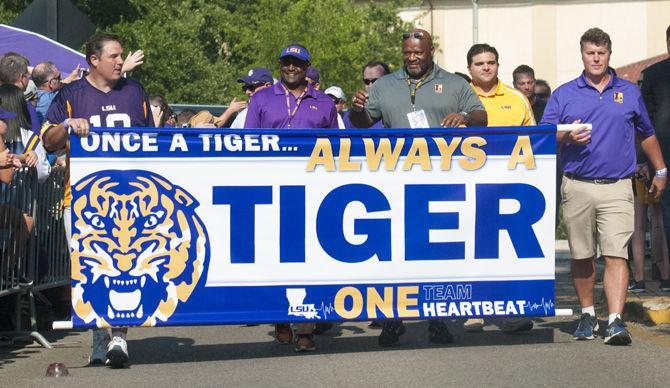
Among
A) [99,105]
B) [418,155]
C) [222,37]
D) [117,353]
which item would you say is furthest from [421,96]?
[222,37]

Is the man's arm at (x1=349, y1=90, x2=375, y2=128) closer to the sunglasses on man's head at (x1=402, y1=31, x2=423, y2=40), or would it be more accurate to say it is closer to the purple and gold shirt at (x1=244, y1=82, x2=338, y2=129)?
the purple and gold shirt at (x1=244, y1=82, x2=338, y2=129)

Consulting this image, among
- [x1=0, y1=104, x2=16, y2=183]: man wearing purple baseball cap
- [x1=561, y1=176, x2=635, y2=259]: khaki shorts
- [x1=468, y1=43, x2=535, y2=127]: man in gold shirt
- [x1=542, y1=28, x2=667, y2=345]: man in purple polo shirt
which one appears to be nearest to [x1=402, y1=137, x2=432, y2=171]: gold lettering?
[x1=542, y1=28, x2=667, y2=345]: man in purple polo shirt

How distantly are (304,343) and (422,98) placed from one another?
1897 millimetres

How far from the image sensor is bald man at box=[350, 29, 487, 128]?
34.7ft

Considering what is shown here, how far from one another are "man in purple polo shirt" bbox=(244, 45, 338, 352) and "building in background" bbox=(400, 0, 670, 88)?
192 ft

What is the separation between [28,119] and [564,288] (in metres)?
6.11

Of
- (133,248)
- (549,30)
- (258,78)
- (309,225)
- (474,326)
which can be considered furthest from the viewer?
(549,30)

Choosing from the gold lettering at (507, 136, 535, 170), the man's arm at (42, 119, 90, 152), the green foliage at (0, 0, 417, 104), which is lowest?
the gold lettering at (507, 136, 535, 170)

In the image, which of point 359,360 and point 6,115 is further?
point 6,115

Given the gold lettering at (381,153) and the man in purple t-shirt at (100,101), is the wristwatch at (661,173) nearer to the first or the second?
the gold lettering at (381,153)

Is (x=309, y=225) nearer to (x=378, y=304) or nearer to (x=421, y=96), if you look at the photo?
(x=378, y=304)

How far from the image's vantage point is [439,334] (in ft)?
34.5

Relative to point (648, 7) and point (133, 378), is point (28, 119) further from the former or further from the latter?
point (648, 7)

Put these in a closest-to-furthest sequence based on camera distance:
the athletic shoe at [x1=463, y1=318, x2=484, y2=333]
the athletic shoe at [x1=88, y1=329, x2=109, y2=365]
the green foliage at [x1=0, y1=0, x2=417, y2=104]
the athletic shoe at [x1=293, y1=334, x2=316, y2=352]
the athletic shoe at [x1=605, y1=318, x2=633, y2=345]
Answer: the athletic shoe at [x1=88, y1=329, x2=109, y2=365] → the athletic shoe at [x1=605, y1=318, x2=633, y2=345] → the athletic shoe at [x1=293, y1=334, x2=316, y2=352] → the athletic shoe at [x1=463, y1=318, x2=484, y2=333] → the green foliage at [x1=0, y1=0, x2=417, y2=104]
